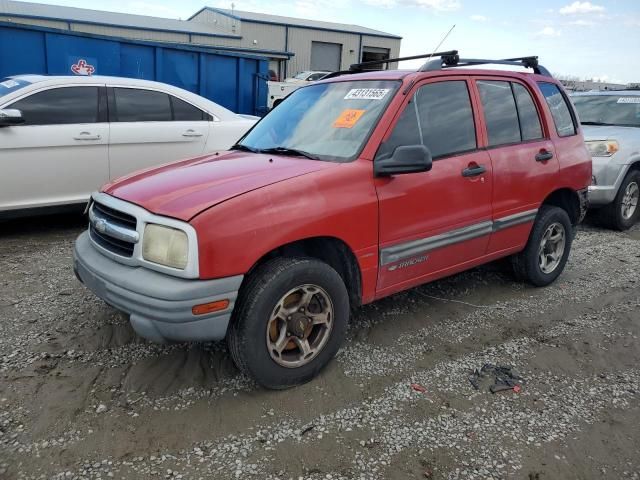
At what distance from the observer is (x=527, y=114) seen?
13.9 feet

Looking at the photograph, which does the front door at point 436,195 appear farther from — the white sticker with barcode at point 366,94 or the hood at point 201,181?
the hood at point 201,181

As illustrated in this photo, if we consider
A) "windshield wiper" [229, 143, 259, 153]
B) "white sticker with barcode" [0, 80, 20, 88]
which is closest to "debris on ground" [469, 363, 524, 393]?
"windshield wiper" [229, 143, 259, 153]

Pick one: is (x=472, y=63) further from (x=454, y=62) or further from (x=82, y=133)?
(x=82, y=133)

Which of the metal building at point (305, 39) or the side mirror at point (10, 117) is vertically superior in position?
the metal building at point (305, 39)

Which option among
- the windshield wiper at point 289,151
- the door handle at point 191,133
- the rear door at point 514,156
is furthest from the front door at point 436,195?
the door handle at point 191,133

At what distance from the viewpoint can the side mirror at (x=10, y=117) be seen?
15.8ft

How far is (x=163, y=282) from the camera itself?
8.29 feet

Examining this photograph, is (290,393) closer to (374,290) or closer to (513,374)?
(374,290)

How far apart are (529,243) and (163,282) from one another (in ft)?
10.6

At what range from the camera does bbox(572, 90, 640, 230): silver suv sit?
22.0ft

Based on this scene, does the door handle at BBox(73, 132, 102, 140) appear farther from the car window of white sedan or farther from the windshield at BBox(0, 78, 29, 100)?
the windshield at BBox(0, 78, 29, 100)

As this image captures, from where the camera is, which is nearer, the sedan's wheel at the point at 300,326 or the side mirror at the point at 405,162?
the sedan's wheel at the point at 300,326

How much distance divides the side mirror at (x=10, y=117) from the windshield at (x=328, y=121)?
2.46 m

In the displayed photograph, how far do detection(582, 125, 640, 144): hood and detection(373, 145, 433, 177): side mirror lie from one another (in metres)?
4.81
